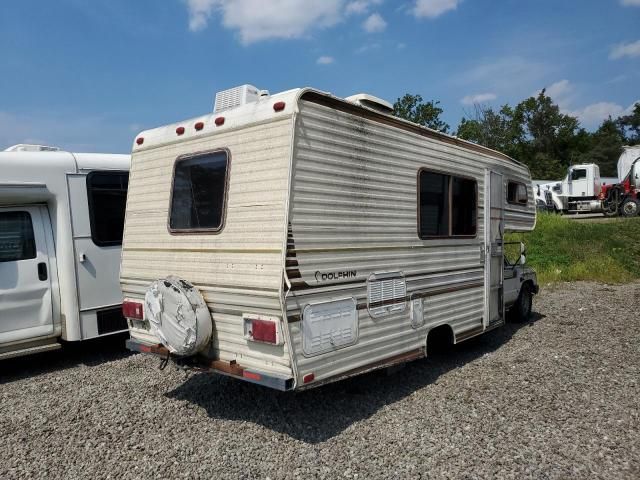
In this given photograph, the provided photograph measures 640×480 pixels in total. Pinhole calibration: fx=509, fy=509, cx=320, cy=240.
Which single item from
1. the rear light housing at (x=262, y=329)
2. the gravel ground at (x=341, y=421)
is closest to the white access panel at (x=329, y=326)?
the rear light housing at (x=262, y=329)

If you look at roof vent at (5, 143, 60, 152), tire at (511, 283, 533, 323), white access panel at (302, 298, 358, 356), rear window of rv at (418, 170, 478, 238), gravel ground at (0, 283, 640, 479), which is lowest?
gravel ground at (0, 283, 640, 479)

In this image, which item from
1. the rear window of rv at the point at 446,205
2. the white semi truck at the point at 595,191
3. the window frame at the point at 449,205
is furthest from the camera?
the white semi truck at the point at 595,191

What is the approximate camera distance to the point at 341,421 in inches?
173

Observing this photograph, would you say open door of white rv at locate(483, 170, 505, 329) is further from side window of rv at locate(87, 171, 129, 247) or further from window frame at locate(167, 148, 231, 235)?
side window of rv at locate(87, 171, 129, 247)

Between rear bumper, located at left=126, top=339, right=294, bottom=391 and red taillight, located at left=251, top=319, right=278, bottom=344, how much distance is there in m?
0.27

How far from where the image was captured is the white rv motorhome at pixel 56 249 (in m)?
5.71

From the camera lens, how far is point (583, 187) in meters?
25.7

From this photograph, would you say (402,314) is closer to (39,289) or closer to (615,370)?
(615,370)

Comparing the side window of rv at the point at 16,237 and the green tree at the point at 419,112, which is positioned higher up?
the green tree at the point at 419,112

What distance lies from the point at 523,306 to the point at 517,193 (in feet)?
6.79

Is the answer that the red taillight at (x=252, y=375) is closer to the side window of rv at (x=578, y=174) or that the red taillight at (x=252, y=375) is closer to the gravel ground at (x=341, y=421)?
the gravel ground at (x=341, y=421)

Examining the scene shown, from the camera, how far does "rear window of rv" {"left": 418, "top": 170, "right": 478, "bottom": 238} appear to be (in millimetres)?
5094

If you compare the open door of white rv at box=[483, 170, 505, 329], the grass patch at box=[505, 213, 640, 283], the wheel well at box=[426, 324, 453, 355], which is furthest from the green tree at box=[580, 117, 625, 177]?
the wheel well at box=[426, 324, 453, 355]

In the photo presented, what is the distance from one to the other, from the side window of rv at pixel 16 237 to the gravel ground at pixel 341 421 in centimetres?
142
